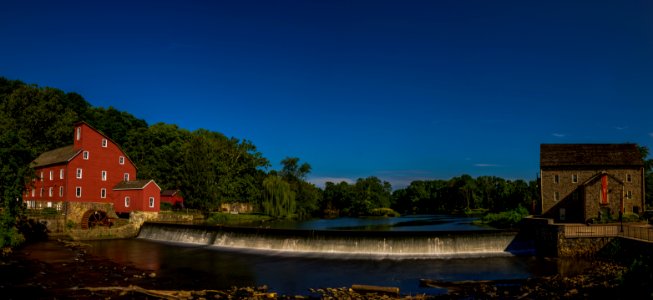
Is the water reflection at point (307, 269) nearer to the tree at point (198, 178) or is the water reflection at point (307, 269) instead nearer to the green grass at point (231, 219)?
the green grass at point (231, 219)

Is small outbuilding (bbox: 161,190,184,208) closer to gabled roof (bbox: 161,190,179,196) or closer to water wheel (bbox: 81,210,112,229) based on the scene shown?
gabled roof (bbox: 161,190,179,196)

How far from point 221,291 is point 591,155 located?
4261 centimetres

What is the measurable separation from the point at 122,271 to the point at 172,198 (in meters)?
48.3

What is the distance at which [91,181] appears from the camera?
46.8 meters

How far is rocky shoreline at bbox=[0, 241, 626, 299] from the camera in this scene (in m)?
16.5

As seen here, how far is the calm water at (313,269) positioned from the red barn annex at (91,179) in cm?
1732

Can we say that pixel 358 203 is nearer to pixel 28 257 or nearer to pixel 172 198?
pixel 172 198

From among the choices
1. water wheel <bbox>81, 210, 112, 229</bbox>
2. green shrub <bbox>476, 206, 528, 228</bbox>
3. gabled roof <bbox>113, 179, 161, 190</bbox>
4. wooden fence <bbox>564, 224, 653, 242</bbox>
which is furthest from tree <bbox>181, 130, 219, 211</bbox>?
wooden fence <bbox>564, 224, 653, 242</bbox>

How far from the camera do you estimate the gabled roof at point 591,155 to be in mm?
44875

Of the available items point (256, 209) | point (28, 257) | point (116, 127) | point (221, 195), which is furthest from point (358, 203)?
point (28, 257)

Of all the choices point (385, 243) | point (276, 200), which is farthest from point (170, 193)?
point (385, 243)

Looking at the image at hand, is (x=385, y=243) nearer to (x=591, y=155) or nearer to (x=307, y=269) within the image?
(x=307, y=269)

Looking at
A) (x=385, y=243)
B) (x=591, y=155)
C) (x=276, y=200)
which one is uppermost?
(x=591, y=155)

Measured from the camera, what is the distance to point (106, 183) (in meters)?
48.2
